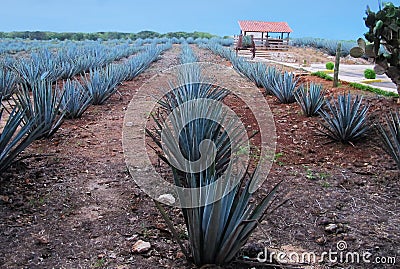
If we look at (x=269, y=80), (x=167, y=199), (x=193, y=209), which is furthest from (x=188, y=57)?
(x=193, y=209)

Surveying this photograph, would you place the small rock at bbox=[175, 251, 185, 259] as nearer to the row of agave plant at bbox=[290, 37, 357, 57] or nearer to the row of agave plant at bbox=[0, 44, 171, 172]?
the row of agave plant at bbox=[0, 44, 171, 172]

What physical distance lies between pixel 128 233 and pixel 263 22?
31.2 meters

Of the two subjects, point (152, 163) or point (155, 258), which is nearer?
Result: point (155, 258)

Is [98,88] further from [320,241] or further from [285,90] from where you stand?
[320,241]

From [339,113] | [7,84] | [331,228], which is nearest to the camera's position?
[331,228]

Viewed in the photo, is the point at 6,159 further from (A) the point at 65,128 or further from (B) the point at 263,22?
(B) the point at 263,22

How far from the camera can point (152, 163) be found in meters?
3.75

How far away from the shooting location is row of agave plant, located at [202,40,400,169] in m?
3.79

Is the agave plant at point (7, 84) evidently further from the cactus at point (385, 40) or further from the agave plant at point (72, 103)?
the cactus at point (385, 40)

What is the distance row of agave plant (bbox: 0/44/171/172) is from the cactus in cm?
362

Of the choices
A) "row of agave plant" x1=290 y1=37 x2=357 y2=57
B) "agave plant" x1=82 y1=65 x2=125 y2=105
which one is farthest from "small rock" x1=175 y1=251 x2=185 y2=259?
"row of agave plant" x1=290 y1=37 x2=357 y2=57

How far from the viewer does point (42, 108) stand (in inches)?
169

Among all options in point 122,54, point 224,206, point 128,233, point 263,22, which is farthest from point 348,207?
point 263,22

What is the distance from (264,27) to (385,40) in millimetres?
25984
